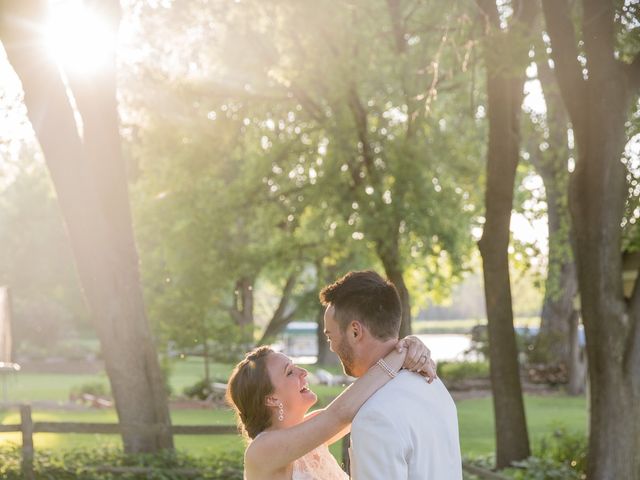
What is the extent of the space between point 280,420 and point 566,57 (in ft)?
27.0

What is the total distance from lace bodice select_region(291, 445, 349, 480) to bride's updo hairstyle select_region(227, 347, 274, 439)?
0.23 meters

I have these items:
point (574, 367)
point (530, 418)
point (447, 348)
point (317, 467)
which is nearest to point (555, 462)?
point (317, 467)

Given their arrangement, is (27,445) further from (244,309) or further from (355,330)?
(244,309)

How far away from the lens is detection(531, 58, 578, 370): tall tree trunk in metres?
22.8

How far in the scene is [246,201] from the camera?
99.9 feet

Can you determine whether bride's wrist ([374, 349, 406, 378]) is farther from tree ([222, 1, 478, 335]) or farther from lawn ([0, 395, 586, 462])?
tree ([222, 1, 478, 335])

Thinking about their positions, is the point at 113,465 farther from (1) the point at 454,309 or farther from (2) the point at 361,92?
(1) the point at 454,309

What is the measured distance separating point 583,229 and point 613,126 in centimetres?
110

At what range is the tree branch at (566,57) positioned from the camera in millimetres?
11492

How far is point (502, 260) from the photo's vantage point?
608 inches

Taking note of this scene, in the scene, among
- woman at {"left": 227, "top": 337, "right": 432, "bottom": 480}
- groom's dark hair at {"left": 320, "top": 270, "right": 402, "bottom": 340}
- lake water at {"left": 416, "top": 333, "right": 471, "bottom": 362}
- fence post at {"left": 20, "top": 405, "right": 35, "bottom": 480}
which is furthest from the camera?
lake water at {"left": 416, "top": 333, "right": 471, "bottom": 362}

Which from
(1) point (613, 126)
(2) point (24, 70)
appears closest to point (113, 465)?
(2) point (24, 70)

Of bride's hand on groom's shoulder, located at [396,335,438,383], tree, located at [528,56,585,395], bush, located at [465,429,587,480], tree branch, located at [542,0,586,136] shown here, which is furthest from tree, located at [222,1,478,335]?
bride's hand on groom's shoulder, located at [396,335,438,383]

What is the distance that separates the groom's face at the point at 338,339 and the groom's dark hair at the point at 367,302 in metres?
0.02
